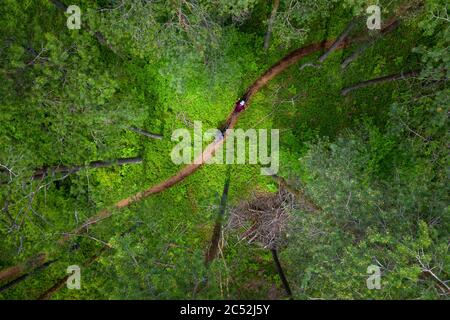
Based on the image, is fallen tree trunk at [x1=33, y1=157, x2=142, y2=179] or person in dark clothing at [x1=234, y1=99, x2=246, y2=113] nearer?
fallen tree trunk at [x1=33, y1=157, x2=142, y2=179]

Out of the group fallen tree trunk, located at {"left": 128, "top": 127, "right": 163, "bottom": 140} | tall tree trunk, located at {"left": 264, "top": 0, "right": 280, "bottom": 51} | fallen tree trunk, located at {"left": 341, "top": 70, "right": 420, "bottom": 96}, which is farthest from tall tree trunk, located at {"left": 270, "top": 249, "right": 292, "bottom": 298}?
tall tree trunk, located at {"left": 264, "top": 0, "right": 280, "bottom": 51}

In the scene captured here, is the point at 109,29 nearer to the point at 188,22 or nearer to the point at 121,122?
the point at 188,22

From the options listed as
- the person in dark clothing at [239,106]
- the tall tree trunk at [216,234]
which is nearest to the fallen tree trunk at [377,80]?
the person in dark clothing at [239,106]

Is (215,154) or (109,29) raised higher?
(109,29)

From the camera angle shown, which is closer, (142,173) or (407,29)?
(407,29)

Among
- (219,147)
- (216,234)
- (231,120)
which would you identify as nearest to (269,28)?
(231,120)

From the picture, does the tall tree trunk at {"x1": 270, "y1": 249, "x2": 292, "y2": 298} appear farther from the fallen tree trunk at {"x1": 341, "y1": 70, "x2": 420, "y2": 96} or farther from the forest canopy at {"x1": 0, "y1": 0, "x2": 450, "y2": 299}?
the fallen tree trunk at {"x1": 341, "y1": 70, "x2": 420, "y2": 96}
